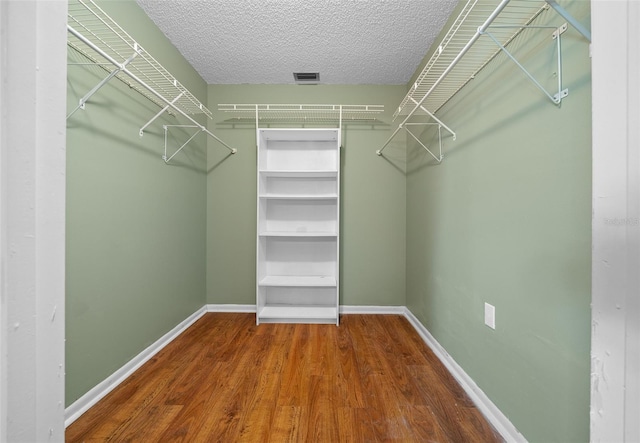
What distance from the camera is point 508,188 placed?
1199 mm

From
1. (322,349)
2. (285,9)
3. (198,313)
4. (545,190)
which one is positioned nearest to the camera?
(545,190)

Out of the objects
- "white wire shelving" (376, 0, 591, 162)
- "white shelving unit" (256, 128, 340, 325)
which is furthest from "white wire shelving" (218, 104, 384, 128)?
"white wire shelving" (376, 0, 591, 162)

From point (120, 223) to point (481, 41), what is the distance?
209 cm

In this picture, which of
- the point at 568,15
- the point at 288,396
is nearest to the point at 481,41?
the point at 568,15

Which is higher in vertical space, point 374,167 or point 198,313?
point 374,167

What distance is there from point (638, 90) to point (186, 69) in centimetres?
266

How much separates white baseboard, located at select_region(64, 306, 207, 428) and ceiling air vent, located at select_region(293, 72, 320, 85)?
231cm

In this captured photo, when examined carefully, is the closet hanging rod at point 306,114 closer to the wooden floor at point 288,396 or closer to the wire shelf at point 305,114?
the wire shelf at point 305,114

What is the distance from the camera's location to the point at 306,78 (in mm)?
2543

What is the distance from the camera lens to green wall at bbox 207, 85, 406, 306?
8.75 feet

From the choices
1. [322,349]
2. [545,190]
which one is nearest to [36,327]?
[545,190]

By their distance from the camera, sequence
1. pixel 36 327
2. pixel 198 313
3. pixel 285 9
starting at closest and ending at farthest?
pixel 36 327 → pixel 285 9 → pixel 198 313

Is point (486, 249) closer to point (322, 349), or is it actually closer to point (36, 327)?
point (322, 349)

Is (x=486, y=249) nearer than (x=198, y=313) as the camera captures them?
Yes
